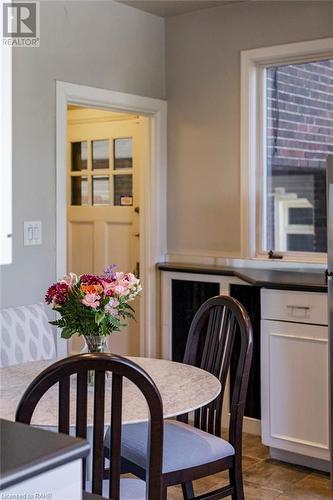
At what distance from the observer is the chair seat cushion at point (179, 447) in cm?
224

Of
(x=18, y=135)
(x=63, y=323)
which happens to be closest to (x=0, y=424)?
(x=63, y=323)

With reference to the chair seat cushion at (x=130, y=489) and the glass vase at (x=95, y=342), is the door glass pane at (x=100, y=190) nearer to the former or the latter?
the glass vase at (x=95, y=342)

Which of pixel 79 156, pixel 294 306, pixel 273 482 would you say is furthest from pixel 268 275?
pixel 79 156

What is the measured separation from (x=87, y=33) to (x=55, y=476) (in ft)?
10.6

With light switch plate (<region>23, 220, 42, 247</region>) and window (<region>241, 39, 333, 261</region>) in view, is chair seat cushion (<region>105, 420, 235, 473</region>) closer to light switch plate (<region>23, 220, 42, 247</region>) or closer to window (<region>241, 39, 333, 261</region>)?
light switch plate (<region>23, 220, 42, 247</region>)

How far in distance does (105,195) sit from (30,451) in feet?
12.7

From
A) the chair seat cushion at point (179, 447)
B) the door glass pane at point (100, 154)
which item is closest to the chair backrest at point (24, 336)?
the chair seat cushion at point (179, 447)

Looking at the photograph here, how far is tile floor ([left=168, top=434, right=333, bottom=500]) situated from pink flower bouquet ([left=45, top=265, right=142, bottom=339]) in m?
1.25

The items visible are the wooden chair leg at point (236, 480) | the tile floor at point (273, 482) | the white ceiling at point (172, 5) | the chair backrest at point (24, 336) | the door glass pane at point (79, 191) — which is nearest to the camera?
the wooden chair leg at point (236, 480)

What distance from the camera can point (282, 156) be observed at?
A: 4.05m

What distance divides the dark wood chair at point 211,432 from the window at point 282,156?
4.51ft

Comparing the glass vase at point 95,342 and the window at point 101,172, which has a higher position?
the window at point 101,172
